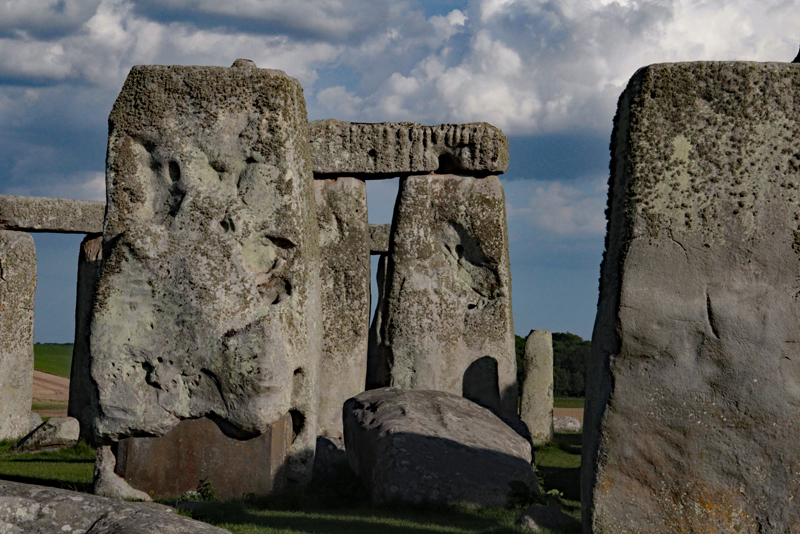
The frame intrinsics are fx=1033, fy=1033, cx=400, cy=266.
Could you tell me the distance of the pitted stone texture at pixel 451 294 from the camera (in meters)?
12.8

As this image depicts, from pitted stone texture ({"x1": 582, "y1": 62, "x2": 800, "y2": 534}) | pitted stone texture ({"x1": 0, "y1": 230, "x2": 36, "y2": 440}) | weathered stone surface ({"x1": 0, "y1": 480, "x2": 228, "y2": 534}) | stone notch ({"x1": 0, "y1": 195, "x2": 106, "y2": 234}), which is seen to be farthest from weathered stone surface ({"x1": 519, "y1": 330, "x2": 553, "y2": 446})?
weathered stone surface ({"x1": 0, "y1": 480, "x2": 228, "y2": 534})

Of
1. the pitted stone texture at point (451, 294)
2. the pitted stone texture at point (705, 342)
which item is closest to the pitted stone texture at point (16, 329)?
the pitted stone texture at point (451, 294)

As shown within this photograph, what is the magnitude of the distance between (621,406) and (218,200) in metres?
3.92

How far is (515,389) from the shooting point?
12.9m

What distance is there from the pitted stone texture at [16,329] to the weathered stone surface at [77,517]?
34.2 feet

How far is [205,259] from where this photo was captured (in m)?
7.82

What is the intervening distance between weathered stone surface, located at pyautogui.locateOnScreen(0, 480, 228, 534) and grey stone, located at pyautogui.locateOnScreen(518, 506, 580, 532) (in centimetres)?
256

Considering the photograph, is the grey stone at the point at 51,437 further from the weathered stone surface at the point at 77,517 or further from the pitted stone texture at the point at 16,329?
the weathered stone surface at the point at 77,517

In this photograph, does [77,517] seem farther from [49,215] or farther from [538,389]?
A: [49,215]

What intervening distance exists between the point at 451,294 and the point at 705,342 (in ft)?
25.9

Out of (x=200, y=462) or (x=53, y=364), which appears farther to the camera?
(x=53, y=364)

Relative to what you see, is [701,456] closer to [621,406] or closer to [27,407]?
[621,406]

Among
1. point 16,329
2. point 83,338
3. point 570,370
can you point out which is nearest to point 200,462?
point 83,338

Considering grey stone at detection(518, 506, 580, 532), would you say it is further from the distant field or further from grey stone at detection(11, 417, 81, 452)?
the distant field
